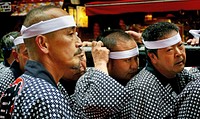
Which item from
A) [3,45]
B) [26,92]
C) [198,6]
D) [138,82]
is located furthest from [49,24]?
[198,6]

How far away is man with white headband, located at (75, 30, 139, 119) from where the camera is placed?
3617 millimetres

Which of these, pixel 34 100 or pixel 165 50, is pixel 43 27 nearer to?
pixel 34 100

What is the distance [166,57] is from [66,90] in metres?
1.19

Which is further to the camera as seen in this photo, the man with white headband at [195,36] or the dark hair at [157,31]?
the man with white headband at [195,36]

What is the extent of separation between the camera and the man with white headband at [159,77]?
3.60 metres

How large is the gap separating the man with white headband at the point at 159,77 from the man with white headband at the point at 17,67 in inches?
62.3

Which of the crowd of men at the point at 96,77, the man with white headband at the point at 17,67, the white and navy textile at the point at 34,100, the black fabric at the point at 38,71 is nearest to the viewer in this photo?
the white and navy textile at the point at 34,100

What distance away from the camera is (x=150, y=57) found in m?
3.96

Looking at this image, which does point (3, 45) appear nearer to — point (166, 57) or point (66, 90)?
point (66, 90)

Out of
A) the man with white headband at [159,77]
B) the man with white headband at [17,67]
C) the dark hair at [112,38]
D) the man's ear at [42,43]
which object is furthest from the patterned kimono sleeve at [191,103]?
the man with white headband at [17,67]

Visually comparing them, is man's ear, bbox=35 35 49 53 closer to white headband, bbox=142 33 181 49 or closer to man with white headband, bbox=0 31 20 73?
white headband, bbox=142 33 181 49

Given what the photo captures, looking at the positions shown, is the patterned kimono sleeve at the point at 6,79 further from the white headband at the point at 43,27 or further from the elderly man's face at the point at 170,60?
the white headband at the point at 43,27

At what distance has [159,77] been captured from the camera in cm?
384

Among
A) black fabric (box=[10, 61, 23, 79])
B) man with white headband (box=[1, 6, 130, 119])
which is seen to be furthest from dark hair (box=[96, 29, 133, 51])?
black fabric (box=[10, 61, 23, 79])
